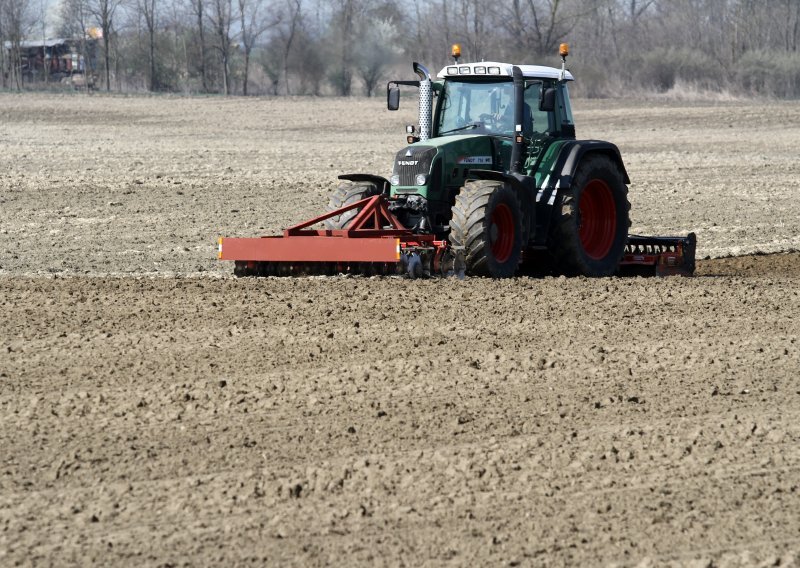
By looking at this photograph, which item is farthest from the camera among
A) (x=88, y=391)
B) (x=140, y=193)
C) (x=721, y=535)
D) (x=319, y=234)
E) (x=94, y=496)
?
(x=140, y=193)

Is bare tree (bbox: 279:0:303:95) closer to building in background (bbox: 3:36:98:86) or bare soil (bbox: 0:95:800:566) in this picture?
building in background (bbox: 3:36:98:86)

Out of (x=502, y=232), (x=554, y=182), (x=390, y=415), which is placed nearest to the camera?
(x=390, y=415)

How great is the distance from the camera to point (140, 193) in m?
17.5

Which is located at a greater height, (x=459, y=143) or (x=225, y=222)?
(x=459, y=143)

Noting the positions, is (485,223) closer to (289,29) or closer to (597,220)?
(597,220)

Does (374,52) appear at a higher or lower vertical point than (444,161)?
higher

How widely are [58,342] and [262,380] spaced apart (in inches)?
65.5

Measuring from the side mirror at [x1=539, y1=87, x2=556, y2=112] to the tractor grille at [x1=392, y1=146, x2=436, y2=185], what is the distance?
101cm

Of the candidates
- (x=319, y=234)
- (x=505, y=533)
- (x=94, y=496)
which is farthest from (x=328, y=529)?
(x=319, y=234)

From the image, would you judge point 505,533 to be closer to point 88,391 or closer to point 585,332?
point 88,391

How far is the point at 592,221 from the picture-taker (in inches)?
456

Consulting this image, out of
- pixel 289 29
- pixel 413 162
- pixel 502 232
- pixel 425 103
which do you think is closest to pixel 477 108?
pixel 425 103

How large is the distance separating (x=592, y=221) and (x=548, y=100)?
2102mm

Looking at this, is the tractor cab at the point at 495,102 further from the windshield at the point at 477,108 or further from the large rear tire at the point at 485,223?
the large rear tire at the point at 485,223
